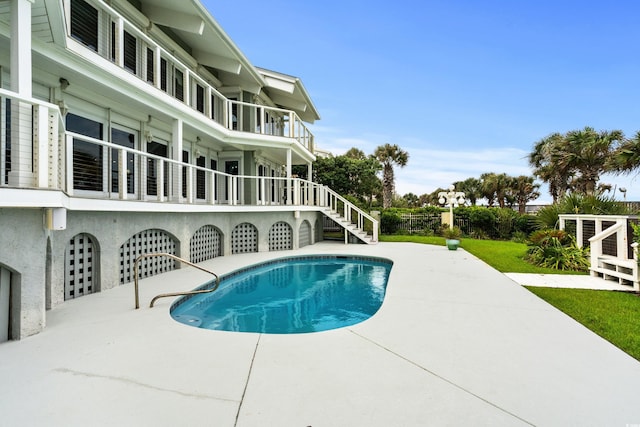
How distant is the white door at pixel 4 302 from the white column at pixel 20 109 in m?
1.25

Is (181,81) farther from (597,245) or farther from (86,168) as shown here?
(597,245)

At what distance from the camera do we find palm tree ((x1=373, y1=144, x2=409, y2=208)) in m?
30.9

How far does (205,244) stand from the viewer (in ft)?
37.4

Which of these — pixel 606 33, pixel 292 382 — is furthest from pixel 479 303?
pixel 606 33

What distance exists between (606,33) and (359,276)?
2183 centimetres

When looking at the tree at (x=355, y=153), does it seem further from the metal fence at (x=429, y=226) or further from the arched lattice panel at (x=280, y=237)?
the arched lattice panel at (x=280, y=237)

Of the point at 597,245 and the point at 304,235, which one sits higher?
the point at 597,245

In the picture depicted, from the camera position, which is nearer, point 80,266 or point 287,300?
point 80,266

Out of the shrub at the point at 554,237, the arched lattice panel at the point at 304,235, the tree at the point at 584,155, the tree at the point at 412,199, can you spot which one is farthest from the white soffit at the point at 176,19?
the tree at the point at 412,199

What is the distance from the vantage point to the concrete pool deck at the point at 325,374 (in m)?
2.62

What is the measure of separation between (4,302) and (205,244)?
733 cm

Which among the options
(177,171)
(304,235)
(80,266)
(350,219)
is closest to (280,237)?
(304,235)

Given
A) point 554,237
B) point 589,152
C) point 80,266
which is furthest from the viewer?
point 589,152

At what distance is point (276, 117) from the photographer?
18.5 m
